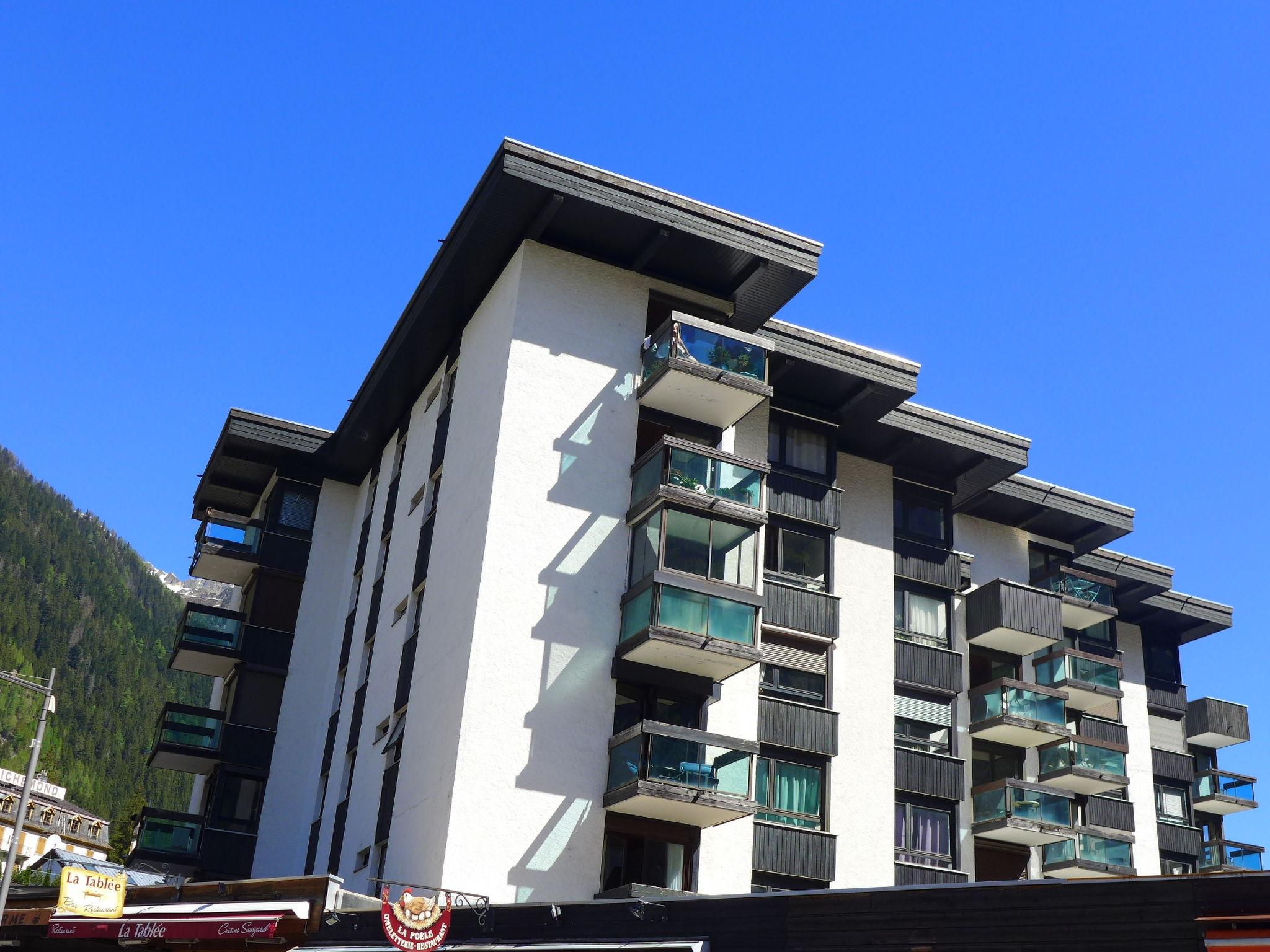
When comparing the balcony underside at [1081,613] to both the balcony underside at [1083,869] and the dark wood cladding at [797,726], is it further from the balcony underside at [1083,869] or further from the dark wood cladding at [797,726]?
the dark wood cladding at [797,726]

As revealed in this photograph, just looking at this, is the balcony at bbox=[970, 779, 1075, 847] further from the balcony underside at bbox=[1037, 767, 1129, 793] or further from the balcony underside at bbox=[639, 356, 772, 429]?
the balcony underside at bbox=[639, 356, 772, 429]

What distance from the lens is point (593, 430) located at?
29000mm

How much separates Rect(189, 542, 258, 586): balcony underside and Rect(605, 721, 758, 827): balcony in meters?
18.5

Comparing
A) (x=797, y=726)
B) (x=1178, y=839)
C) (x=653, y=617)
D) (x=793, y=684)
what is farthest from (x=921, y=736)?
(x=1178, y=839)

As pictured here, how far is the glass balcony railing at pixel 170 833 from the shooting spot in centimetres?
3600

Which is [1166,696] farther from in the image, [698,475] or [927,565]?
[698,475]

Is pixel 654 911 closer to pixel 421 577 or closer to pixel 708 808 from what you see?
pixel 708 808

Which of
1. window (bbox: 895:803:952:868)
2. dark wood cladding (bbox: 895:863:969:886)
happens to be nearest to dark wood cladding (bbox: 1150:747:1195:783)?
window (bbox: 895:803:952:868)

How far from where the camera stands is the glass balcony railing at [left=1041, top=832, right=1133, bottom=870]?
34750 mm

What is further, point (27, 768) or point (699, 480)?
point (699, 480)

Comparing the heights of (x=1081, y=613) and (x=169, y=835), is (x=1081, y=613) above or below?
above

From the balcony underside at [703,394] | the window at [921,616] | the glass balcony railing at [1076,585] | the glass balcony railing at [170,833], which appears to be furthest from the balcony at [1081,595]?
the glass balcony railing at [170,833]

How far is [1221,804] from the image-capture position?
143ft

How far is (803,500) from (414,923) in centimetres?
1553
